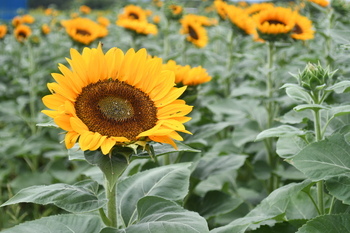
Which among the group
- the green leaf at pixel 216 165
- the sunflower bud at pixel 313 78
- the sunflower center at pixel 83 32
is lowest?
the green leaf at pixel 216 165

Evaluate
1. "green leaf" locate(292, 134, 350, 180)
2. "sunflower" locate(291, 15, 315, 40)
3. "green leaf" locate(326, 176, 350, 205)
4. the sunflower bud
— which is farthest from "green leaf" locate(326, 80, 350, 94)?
"sunflower" locate(291, 15, 315, 40)

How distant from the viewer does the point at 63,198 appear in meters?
1.17

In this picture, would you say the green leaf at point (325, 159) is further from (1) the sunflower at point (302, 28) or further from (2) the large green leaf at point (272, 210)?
(1) the sunflower at point (302, 28)

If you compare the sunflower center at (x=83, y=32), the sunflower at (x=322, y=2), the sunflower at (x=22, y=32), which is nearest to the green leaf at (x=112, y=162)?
the sunflower center at (x=83, y=32)

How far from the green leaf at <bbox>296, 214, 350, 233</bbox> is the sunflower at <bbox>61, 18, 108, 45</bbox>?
2.55 m

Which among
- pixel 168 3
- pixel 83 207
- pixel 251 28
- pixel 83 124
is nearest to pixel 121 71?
pixel 83 124

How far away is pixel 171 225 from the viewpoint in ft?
3.68

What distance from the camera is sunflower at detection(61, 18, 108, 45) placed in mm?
3432

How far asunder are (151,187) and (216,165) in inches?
25.5

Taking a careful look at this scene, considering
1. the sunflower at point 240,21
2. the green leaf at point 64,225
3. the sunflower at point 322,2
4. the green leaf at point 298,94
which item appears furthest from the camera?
the sunflower at point 322,2

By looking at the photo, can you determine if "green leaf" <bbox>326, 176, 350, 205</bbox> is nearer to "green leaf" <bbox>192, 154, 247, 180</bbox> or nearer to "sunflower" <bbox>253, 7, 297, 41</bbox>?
"green leaf" <bbox>192, 154, 247, 180</bbox>

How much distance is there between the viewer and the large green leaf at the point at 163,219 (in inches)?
43.9

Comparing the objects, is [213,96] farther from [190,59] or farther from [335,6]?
[190,59]

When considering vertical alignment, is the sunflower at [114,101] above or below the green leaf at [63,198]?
above
